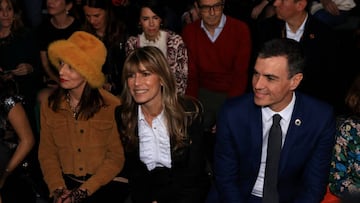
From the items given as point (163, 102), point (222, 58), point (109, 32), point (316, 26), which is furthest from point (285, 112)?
point (109, 32)

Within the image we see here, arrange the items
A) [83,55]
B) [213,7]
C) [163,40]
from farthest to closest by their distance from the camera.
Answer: [163,40], [213,7], [83,55]

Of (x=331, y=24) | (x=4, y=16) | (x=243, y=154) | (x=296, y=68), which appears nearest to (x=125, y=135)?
(x=243, y=154)

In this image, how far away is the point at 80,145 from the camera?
344cm

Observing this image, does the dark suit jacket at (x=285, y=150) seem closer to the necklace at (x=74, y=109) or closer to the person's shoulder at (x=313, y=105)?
the person's shoulder at (x=313, y=105)

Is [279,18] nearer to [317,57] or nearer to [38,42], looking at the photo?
[317,57]

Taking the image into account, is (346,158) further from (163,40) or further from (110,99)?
(163,40)

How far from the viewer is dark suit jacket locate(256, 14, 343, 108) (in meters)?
4.33

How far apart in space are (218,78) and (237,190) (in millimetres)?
1572

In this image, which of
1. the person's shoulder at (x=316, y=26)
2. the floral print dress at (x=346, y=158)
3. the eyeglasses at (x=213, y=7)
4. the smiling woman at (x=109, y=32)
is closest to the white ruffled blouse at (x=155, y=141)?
the floral print dress at (x=346, y=158)

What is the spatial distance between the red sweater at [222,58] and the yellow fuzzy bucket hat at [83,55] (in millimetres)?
1171

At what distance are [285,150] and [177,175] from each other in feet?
2.28

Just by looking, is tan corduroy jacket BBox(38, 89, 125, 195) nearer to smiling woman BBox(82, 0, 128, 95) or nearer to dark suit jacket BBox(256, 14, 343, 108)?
smiling woman BBox(82, 0, 128, 95)

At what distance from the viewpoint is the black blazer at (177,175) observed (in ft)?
10.6

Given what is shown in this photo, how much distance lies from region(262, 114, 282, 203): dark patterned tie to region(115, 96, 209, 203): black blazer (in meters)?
0.48
